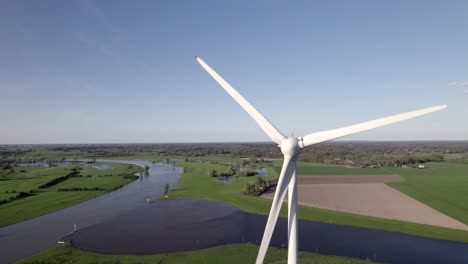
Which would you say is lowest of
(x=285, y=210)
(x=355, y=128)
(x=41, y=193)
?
(x=285, y=210)

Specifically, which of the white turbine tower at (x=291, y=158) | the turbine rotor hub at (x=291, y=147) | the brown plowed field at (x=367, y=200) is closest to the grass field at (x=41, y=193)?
the brown plowed field at (x=367, y=200)

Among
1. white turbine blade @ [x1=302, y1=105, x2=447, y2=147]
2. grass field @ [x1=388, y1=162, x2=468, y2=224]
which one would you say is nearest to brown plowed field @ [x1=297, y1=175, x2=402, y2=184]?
grass field @ [x1=388, y1=162, x2=468, y2=224]

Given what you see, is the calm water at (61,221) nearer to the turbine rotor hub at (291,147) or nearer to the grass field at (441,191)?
the turbine rotor hub at (291,147)

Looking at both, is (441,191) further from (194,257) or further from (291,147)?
(291,147)

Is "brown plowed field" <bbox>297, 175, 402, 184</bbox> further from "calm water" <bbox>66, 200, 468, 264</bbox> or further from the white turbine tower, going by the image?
the white turbine tower

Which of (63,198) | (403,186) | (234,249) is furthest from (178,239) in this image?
(403,186)

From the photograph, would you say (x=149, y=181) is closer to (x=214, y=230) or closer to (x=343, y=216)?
(x=214, y=230)

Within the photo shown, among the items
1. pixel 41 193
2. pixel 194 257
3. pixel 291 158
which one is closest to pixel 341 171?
pixel 194 257
